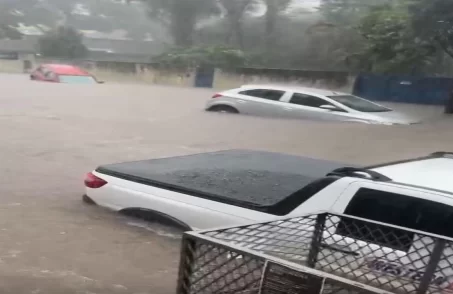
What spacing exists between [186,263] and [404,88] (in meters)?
20.7

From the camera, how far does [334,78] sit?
956 inches

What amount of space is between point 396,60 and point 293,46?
17.1 meters

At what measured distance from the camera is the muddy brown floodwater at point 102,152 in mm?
4512

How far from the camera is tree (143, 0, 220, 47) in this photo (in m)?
45.8

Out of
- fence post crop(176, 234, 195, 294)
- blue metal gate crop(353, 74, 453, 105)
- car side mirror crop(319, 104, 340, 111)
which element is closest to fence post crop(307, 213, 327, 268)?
fence post crop(176, 234, 195, 294)

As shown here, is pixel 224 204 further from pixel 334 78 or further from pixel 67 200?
pixel 334 78

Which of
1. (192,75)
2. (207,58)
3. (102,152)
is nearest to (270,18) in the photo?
(207,58)

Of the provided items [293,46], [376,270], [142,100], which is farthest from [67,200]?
[293,46]

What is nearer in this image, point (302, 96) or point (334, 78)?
point (302, 96)

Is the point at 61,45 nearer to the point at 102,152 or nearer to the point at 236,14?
the point at 236,14

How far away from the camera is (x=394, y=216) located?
12.4 feet

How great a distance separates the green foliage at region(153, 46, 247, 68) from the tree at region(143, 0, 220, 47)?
366 inches

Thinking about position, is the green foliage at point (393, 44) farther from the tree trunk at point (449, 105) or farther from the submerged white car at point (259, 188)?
the submerged white car at point (259, 188)

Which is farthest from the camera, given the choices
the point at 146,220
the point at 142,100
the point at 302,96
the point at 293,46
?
the point at 293,46
